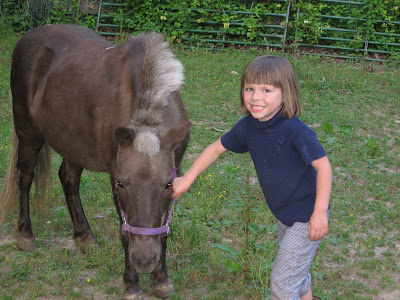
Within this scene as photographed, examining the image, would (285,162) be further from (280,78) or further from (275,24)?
(275,24)

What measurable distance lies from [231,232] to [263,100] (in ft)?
6.85

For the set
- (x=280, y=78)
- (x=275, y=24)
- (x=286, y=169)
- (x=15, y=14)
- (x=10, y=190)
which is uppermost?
(x=275, y=24)

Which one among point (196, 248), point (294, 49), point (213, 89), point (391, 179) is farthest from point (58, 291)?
point (294, 49)

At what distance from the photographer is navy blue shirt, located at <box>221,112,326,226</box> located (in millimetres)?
2943

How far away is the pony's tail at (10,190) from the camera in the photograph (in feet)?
15.9

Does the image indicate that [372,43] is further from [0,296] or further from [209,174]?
[0,296]

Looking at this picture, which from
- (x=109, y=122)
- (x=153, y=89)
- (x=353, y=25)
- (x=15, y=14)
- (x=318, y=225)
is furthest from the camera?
(x=15, y=14)

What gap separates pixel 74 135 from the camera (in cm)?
420

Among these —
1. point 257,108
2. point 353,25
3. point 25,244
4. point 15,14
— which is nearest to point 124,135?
point 257,108

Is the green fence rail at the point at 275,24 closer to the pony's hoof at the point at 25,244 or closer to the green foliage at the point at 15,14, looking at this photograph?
the green foliage at the point at 15,14

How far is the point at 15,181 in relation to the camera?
488 centimetres

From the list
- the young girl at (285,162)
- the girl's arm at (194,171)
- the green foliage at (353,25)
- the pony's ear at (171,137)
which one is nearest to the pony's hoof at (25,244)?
the girl's arm at (194,171)

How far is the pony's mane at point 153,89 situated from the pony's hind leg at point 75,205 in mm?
1673

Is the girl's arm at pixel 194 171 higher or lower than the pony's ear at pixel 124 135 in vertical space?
lower
